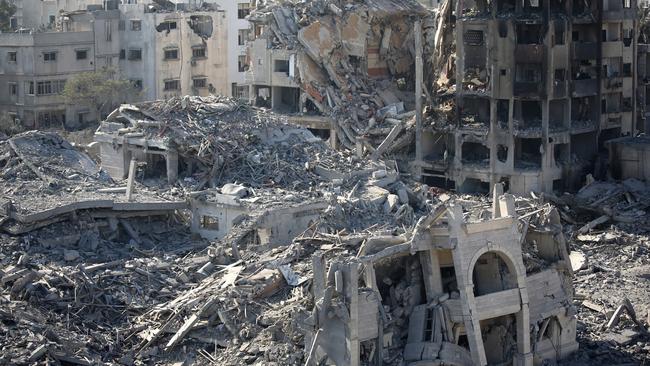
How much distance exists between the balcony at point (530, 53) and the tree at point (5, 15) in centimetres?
2385

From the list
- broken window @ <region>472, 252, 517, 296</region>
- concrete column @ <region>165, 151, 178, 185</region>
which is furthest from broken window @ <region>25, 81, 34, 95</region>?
broken window @ <region>472, 252, 517, 296</region>

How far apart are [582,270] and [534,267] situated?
7.09 metres

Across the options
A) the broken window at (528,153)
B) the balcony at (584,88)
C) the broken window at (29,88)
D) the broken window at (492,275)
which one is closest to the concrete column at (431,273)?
the broken window at (492,275)

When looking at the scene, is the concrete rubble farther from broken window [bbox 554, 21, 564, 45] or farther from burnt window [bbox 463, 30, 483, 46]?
burnt window [bbox 463, 30, 483, 46]

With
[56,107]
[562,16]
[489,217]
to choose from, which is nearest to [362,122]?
[562,16]

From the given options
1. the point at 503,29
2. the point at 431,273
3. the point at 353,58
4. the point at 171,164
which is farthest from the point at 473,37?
the point at 431,273

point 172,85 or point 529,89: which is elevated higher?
point 529,89

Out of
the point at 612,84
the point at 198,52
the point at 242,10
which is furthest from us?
the point at 242,10

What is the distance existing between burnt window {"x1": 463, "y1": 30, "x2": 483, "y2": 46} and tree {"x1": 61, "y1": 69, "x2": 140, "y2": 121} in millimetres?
15015

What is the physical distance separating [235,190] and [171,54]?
22.1 m

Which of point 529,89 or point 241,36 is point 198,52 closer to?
point 241,36

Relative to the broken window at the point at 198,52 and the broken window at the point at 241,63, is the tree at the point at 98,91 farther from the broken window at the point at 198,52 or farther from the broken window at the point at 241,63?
the broken window at the point at 241,63

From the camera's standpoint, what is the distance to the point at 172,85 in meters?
66.3

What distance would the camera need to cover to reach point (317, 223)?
40.8 meters
